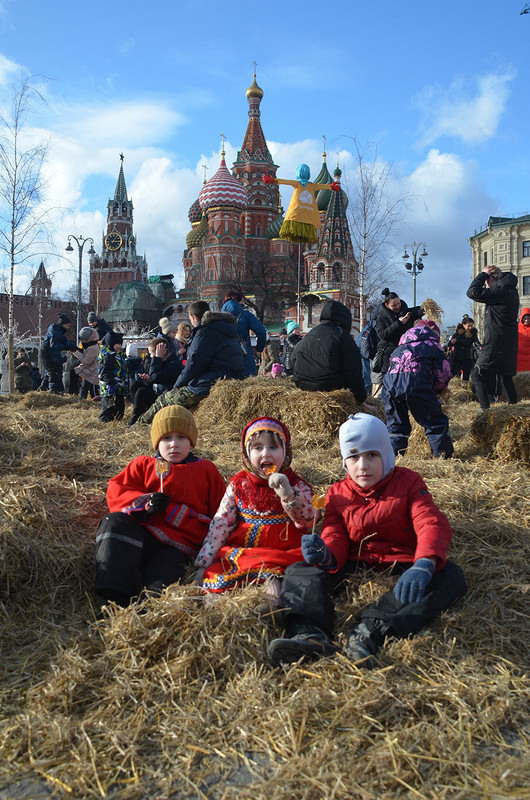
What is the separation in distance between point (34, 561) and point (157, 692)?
1.32m

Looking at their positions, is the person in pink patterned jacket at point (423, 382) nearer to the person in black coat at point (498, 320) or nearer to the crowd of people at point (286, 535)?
the person in black coat at point (498, 320)

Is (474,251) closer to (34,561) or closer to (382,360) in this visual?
(382,360)

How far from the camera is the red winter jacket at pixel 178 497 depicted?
3420 millimetres

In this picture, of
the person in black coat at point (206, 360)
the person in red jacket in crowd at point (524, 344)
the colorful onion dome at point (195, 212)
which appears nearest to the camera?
the person in black coat at point (206, 360)

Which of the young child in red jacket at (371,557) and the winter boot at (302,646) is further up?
the young child in red jacket at (371,557)

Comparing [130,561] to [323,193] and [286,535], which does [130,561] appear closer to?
[286,535]

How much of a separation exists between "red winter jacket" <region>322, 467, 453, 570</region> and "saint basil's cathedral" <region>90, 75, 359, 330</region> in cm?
5103

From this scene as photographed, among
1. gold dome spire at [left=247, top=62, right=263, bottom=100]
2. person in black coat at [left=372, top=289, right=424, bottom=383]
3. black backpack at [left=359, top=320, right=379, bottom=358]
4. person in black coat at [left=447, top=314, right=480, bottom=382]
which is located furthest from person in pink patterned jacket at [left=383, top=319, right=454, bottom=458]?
gold dome spire at [left=247, top=62, right=263, bottom=100]

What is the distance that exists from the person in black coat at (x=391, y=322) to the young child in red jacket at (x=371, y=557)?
417 cm

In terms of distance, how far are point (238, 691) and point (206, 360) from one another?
5800 mm

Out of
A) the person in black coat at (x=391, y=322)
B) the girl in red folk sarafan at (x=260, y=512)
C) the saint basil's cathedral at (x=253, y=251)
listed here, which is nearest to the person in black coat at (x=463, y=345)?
the person in black coat at (x=391, y=322)

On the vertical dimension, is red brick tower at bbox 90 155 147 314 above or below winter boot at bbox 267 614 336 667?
above

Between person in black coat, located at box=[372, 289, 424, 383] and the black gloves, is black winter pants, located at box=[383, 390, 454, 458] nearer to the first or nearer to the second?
person in black coat, located at box=[372, 289, 424, 383]

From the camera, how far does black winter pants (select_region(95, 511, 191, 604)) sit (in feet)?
9.93
